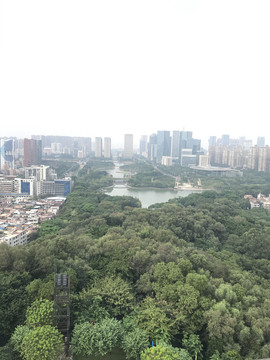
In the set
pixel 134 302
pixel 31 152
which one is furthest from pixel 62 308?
pixel 31 152

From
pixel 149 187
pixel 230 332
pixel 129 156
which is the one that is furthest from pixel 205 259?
pixel 129 156

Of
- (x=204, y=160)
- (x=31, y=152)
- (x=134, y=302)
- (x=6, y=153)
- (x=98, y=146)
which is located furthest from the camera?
(x=98, y=146)

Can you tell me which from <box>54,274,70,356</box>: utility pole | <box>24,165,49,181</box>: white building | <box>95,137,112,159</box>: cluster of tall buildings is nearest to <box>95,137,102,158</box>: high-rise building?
<box>95,137,112,159</box>: cluster of tall buildings

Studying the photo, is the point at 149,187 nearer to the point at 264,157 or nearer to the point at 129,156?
the point at 264,157

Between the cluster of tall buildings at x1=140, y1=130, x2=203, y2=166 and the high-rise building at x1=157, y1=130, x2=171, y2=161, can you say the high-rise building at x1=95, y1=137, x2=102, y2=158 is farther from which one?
the high-rise building at x1=157, y1=130, x2=171, y2=161

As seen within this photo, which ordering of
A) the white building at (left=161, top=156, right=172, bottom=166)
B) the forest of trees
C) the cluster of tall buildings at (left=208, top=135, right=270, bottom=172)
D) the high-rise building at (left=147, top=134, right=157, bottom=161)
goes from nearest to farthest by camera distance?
1. the forest of trees
2. the cluster of tall buildings at (left=208, top=135, right=270, bottom=172)
3. the white building at (left=161, top=156, right=172, bottom=166)
4. the high-rise building at (left=147, top=134, right=157, bottom=161)

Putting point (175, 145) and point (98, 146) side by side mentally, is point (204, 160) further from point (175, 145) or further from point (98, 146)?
point (98, 146)

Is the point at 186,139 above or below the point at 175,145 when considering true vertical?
above

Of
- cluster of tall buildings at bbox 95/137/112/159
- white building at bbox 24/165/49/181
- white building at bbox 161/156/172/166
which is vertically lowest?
Answer: white building at bbox 24/165/49/181

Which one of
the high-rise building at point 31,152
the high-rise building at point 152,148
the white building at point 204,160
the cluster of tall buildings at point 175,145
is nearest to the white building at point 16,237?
the high-rise building at point 31,152
